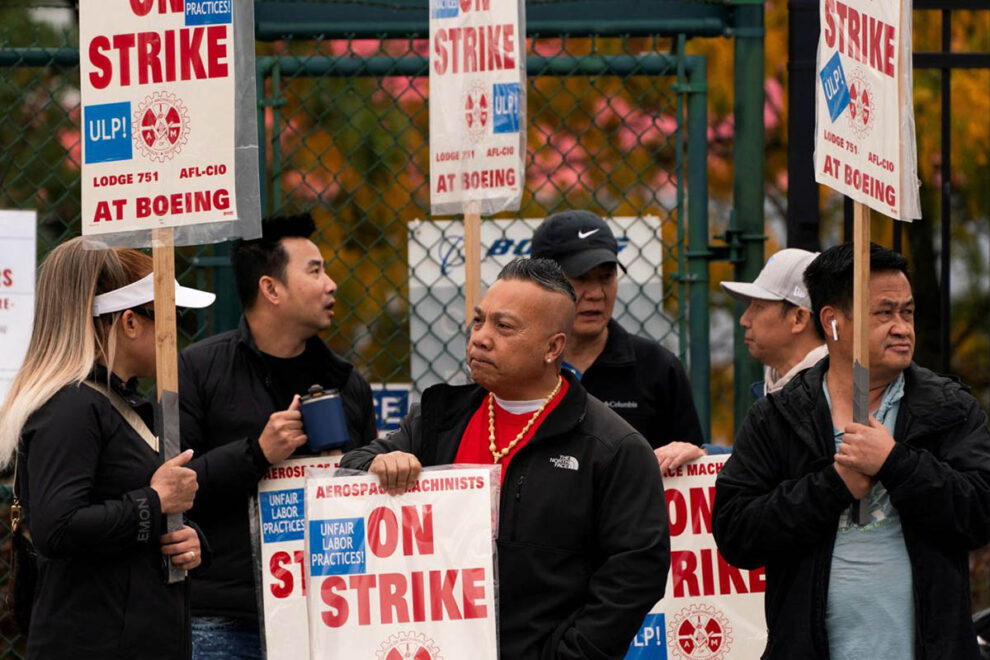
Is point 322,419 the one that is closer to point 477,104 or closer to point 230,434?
point 230,434

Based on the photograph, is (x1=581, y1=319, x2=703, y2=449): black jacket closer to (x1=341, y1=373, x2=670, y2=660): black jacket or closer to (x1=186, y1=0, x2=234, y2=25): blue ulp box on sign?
(x1=341, y1=373, x2=670, y2=660): black jacket

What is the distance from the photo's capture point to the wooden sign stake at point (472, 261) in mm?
4594

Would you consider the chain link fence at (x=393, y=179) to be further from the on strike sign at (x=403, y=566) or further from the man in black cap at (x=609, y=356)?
the on strike sign at (x=403, y=566)

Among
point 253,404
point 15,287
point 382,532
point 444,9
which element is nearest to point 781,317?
point 444,9

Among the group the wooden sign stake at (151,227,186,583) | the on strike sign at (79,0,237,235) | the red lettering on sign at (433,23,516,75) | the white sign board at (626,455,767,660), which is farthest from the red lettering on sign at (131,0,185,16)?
the white sign board at (626,455,767,660)

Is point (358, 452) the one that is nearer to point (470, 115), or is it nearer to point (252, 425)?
point (252, 425)

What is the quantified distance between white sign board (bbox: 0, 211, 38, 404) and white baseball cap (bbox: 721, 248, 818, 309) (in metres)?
2.39

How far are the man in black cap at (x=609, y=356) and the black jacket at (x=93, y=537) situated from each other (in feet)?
5.29

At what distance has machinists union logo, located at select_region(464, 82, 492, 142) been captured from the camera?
476cm

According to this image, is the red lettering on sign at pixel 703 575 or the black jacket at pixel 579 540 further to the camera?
the red lettering on sign at pixel 703 575

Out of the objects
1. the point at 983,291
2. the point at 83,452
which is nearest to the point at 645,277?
the point at 83,452

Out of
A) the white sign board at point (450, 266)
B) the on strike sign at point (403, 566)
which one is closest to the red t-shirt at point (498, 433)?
the on strike sign at point (403, 566)

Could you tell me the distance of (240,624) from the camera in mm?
4762

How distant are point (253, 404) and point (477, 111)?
113 centimetres
